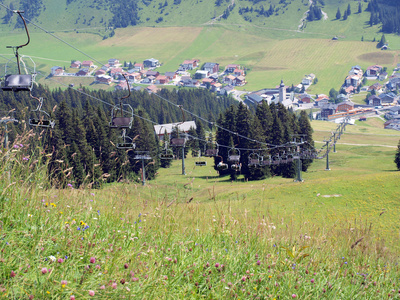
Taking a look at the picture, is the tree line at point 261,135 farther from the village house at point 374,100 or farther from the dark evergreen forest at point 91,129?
the village house at point 374,100

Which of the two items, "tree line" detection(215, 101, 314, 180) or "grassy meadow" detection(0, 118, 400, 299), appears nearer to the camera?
"grassy meadow" detection(0, 118, 400, 299)

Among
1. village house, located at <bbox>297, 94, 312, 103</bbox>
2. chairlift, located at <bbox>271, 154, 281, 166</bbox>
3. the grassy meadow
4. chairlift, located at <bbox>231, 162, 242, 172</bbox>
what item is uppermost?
the grassy meadow

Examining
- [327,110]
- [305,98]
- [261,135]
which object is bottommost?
[327,110]

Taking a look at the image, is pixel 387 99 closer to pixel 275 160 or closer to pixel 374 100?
pixel 374 100

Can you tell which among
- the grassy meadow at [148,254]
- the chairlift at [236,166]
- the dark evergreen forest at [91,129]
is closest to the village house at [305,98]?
the dark evergreen forest at [91,129]

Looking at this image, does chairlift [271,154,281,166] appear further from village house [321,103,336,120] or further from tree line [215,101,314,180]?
village house [321,103,336,120]

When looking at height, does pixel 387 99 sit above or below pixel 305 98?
below

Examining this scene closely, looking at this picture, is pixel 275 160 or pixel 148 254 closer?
pixel 148 254

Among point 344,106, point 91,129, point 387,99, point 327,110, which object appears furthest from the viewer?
point 387,99

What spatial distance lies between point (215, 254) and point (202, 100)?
526 ft

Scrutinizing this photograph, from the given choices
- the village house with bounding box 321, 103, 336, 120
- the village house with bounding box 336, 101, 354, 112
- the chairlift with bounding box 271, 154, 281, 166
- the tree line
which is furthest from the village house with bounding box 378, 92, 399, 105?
the chairlift with bounding box 271, 154, 281, 166

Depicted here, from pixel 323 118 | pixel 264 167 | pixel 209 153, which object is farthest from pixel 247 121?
pixel 323 118

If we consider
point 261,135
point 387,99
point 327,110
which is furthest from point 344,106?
point 261,135

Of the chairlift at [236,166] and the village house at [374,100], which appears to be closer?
the chairlift at [236,166]
